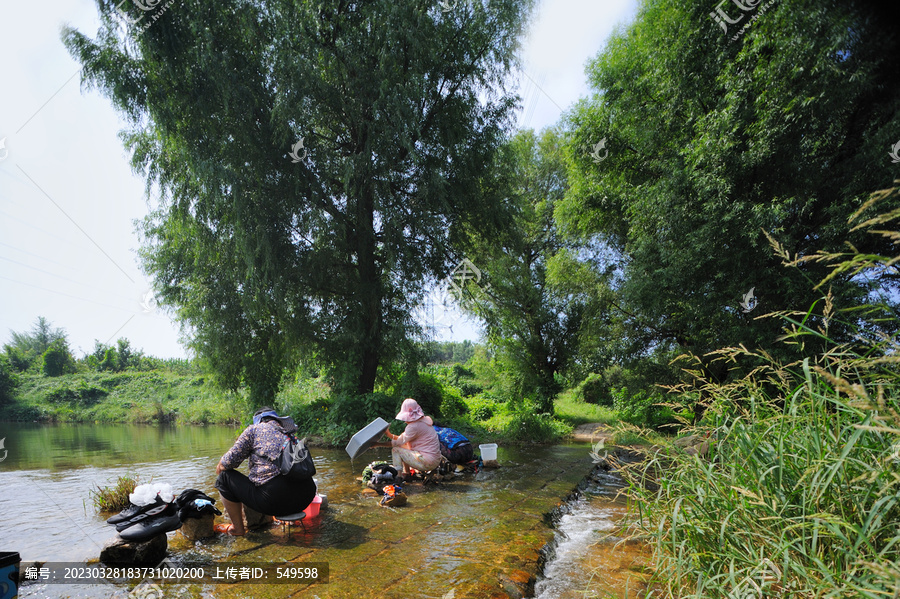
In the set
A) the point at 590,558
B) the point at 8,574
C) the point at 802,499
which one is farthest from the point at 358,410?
the point at 802,499

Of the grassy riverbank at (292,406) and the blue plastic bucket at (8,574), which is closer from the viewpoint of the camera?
the blue plastic bucket at (8,574)

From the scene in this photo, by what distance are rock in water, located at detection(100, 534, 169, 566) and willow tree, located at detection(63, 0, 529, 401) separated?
747cm

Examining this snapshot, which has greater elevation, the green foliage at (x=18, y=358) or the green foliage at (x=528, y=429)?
the green foliage at (x=18, y=358)

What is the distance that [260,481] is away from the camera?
13.6ft

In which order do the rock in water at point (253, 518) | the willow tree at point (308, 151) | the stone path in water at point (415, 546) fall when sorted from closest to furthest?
the stone path in water at point (415, 546), the rock in water at point (253, 518), the willow tree at point (308, 151)

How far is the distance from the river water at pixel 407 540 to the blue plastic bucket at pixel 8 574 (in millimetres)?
620

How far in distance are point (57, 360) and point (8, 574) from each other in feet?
144

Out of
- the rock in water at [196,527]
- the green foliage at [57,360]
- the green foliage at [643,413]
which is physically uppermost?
the green foliage at [57,360]

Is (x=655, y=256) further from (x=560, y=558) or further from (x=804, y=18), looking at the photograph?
(x=560, y=558)

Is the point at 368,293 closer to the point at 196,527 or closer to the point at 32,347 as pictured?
the point at 196,527

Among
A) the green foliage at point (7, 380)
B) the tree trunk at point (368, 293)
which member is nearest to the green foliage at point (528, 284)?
the tree trunk at point (368, 293)

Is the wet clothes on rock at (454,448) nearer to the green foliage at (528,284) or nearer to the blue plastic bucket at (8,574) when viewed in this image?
the blue plastic bucket at (8,574)

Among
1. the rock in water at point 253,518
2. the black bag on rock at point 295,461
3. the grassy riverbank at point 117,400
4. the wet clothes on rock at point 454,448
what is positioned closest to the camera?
the black bag on rock at point 295,461

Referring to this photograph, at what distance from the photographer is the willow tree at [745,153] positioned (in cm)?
887
